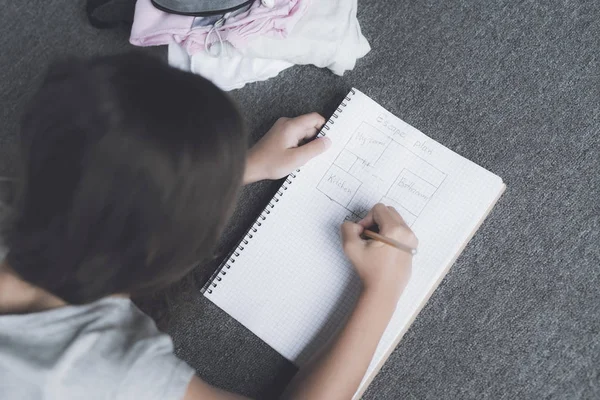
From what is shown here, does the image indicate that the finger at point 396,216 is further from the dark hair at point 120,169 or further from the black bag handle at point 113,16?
the black bag handle at point 113,16

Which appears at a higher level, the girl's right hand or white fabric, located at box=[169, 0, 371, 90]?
white fabric, located at box=[169, 0, 371, 90]

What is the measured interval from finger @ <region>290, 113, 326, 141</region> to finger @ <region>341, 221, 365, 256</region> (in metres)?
0.14

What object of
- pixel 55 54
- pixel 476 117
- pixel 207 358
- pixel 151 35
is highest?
pixel 476 117

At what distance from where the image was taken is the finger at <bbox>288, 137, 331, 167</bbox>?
0.65 metres

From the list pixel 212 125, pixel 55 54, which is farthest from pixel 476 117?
pixel 55 54

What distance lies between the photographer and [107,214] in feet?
1.28

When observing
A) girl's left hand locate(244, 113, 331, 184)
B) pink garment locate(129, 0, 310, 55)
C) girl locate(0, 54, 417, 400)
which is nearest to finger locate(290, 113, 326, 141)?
girl's left hand locate(244, 113, 331, 184)

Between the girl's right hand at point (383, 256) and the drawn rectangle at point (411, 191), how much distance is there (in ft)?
0.11

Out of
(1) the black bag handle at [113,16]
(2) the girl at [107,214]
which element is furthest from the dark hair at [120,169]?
(1) the black bag handle at [113,16]

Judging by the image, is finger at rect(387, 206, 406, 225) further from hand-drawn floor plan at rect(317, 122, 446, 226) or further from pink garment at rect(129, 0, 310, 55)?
pink garment at rect(129, 0, 310, 55)

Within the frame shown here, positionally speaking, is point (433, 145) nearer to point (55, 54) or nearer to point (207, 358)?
point (207, 358)

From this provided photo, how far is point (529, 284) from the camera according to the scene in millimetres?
628

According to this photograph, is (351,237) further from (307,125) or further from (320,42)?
(320,42)

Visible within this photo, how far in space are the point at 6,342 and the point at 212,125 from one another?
305mm
